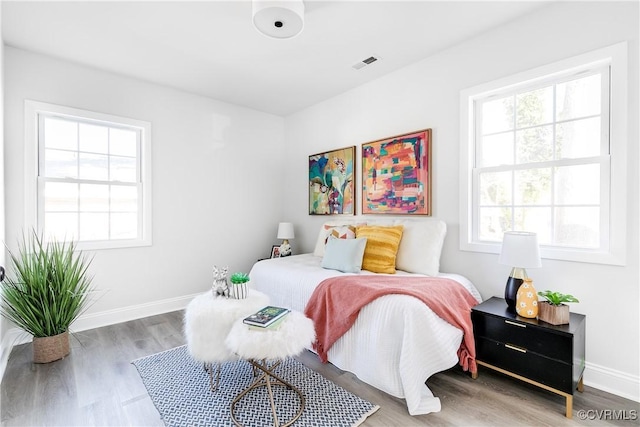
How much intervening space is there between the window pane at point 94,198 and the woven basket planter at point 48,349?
1.28 m

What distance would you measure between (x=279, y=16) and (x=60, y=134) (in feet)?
8.29

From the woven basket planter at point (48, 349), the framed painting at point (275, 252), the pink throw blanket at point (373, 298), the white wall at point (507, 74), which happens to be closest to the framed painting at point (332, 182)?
the white wall at point (507, 74)

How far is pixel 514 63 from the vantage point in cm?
241

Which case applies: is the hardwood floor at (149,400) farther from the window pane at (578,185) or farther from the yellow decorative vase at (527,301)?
the window pane at (578,185)

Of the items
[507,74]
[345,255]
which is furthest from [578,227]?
[345,255]

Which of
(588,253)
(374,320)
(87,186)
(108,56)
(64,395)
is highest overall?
(108,56)

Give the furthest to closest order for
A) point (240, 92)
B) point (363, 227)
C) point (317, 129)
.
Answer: point (317, 129)
point (240, 92)
point (363, 227)

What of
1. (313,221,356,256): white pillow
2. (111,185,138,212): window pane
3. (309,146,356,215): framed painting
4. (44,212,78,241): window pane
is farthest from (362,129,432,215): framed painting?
(44,212,78,241): window pane

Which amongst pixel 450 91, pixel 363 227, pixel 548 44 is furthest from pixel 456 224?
pixel 548 44

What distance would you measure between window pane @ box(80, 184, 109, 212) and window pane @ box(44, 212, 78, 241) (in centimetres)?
14

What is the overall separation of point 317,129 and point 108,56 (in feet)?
7.74

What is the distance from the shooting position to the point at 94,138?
3195 millimetres

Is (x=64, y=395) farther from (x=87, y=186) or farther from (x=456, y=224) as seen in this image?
(x=456, y=224)

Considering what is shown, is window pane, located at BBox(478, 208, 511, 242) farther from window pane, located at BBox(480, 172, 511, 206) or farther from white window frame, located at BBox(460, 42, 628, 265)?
white window frame, located at BBox(460, 42, 628, 265)
